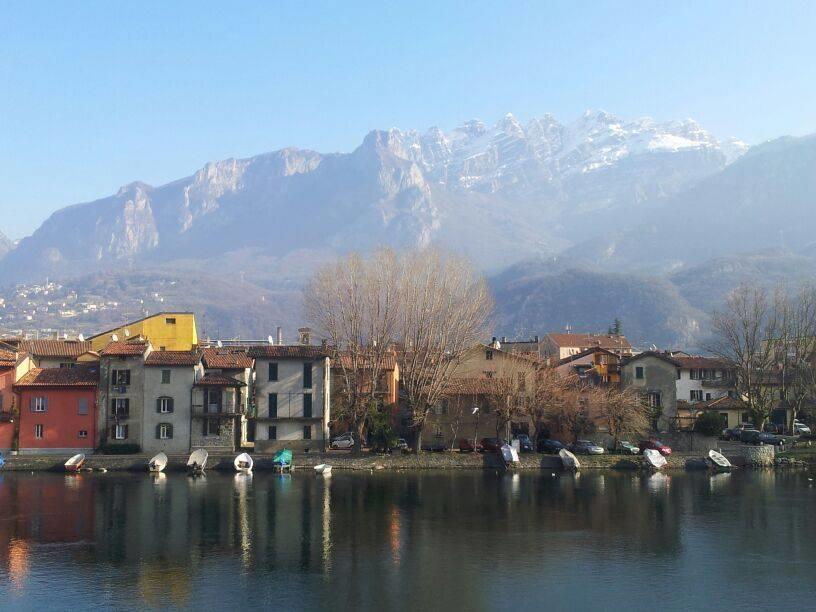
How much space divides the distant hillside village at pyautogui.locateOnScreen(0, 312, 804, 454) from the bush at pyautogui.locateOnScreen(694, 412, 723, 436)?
2247 millimetres

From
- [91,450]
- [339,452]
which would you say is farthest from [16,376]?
[339,452]

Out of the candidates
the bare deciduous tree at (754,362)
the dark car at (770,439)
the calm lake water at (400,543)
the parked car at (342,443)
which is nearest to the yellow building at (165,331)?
the parked car at (342,443)

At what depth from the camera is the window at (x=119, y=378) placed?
87312 millimetres

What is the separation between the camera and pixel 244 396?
92.7 meters

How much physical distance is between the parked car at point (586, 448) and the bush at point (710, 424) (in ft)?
34.7

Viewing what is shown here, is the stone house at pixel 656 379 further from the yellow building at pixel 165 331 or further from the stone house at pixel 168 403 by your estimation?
the yellow building at pixel 165 331

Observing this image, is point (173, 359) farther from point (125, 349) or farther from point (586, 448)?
point (586, 448)

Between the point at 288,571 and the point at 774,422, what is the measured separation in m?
82.3

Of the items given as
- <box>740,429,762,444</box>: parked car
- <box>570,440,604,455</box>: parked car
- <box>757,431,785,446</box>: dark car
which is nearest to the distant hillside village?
<box>570,440,604,455</box>: parked car

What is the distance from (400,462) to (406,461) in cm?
56

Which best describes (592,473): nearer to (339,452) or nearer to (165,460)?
(339,452)

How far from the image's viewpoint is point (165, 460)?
82750 millimetres

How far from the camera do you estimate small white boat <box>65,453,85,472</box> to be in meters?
81.0

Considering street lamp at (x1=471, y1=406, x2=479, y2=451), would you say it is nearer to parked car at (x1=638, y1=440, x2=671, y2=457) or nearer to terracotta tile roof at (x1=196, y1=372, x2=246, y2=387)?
parked car at (x1=638, y1=440, x2=671, y2=457)
